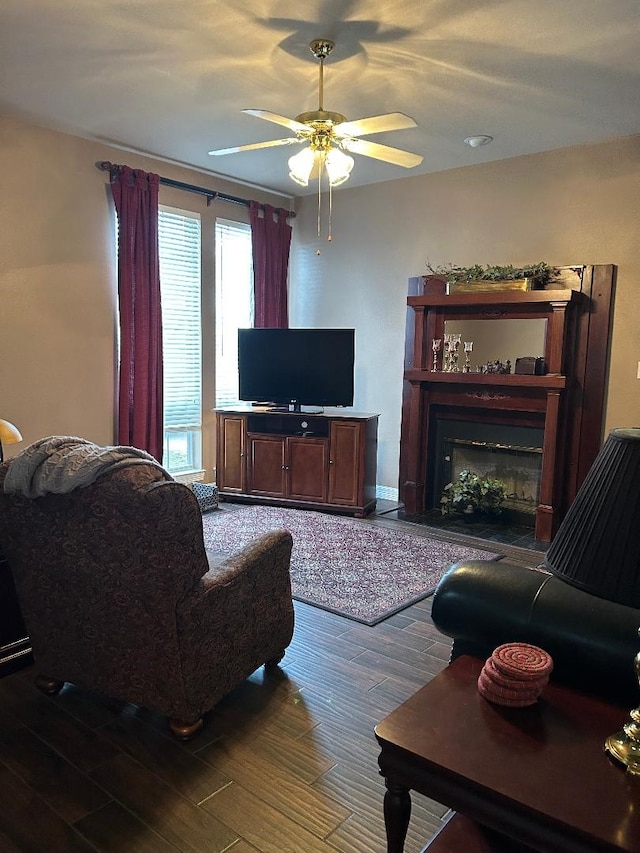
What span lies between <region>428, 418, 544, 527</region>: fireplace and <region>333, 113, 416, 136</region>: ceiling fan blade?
277 cm

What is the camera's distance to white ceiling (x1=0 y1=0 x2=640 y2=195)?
2.78 metres

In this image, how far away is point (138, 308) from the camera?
4.86 m

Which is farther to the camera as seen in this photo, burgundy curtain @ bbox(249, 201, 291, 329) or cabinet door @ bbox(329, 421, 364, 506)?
burgundy curtain @ bbox(249, 201, 291, 329)

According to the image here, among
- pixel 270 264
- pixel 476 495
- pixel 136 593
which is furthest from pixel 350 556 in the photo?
pixel 270 264

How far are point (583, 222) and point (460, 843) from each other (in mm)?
4380

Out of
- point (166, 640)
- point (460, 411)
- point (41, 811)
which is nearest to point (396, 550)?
point (460, 411)

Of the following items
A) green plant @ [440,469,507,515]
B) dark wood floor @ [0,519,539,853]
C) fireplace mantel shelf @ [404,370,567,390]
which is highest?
fireplace mantel shelf @ [404,370,567,390]

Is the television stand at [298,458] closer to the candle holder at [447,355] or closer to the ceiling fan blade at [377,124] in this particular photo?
the candle holder at [447,355]

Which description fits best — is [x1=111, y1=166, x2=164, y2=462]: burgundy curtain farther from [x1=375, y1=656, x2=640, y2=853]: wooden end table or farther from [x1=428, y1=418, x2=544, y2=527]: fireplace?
[x1=375, y1=656, x2=640, y2=853]: wooden end table

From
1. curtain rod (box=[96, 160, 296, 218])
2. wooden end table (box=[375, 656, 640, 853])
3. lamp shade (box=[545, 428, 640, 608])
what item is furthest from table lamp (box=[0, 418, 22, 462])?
lamp shade (box=[545, 428, 640, 608])

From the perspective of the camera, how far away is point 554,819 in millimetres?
1052

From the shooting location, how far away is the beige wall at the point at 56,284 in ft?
13.7

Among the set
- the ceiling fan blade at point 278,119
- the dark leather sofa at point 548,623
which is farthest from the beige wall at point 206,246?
Result: the dark leather sofa at point 548,623

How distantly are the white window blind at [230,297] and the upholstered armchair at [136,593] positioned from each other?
12.0 ft
